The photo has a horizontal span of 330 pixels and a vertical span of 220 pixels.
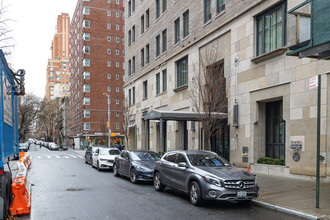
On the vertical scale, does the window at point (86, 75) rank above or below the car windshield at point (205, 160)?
above

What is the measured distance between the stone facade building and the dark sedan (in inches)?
101

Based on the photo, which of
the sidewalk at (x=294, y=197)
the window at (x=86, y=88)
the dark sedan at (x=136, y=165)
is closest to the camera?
the sidewalk at (x=294, y=197)

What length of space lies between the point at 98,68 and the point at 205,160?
65045 mm

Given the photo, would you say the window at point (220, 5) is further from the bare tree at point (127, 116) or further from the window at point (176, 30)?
the bare tree at point (127, 116)

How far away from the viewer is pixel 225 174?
884 centimetres

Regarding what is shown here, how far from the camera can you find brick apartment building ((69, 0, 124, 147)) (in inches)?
2773

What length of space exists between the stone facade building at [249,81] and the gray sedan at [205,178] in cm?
520

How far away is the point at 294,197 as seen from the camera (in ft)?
31.5

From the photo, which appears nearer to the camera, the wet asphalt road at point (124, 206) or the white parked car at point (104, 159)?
the wet asphalt road at point (124, 206)

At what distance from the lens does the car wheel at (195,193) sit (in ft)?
28.9

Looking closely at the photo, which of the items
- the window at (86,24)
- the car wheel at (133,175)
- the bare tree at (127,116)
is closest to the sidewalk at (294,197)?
the car wheel at (133,175)

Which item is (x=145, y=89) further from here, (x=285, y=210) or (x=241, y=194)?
(x=285, y=210)

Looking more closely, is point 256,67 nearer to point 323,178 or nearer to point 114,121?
point 323,178

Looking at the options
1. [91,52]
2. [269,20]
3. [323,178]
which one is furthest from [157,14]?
[91,52]
